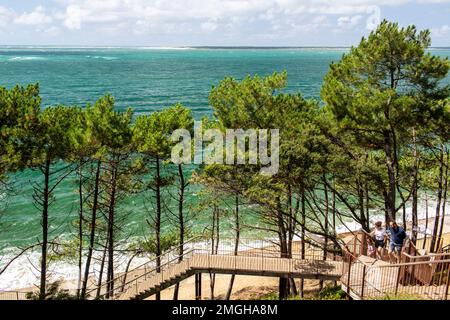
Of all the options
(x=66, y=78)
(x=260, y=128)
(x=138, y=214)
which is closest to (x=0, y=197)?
(x=138, y=214)

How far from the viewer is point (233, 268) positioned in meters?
18.3

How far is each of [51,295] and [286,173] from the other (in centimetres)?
1250

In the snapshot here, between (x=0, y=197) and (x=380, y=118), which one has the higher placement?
(x=380, y=118)

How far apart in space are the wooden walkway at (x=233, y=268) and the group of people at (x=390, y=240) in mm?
2123

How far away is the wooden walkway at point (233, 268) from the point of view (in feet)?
58.7

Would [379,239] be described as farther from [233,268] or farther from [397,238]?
[233,268]

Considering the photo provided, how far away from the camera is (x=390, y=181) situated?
1822 cm

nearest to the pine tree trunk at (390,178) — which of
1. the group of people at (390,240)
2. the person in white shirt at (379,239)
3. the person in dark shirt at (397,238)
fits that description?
the group of people at (390,240)

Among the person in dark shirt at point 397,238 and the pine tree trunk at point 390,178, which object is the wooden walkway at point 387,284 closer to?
the person in dark shirt at point 397,238

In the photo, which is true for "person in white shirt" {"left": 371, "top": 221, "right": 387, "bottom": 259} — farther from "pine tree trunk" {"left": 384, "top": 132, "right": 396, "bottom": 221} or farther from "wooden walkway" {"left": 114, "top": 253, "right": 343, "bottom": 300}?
"pine tree trunk" {"left": 384, "top": 132, "right": 396, "bottom": 221}

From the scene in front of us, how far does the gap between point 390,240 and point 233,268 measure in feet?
21.6

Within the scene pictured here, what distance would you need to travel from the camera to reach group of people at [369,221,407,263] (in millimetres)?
14617
